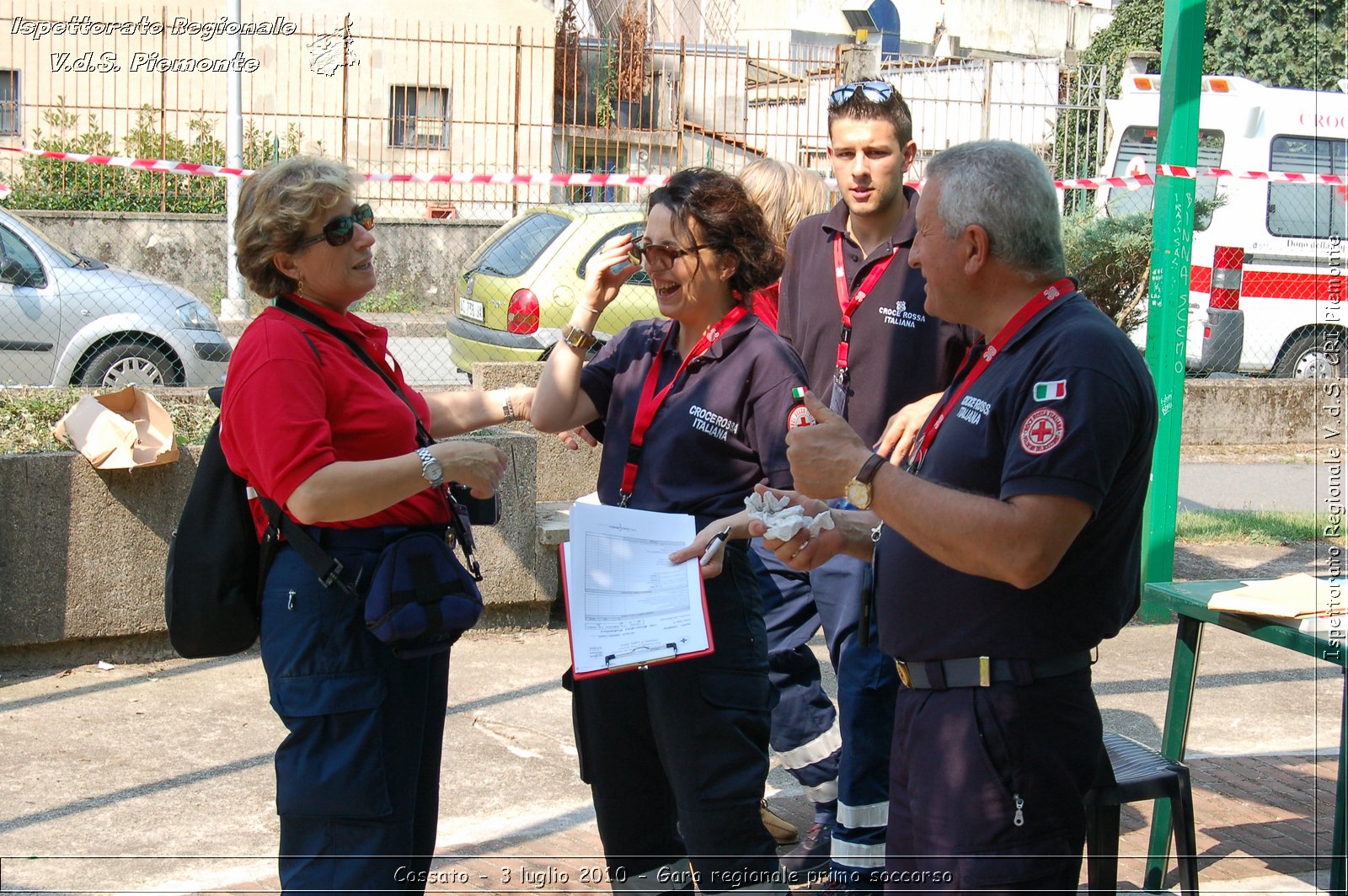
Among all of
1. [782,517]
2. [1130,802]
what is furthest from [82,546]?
[1130,802]

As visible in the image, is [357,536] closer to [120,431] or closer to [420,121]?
[120,431]

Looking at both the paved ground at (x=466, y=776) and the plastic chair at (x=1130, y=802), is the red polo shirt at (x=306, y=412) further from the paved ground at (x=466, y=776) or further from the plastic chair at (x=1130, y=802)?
the plastic chair at (x=1130, y=802)

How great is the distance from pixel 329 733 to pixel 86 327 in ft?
23.7

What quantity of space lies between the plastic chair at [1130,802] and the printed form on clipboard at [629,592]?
1091 millimetres

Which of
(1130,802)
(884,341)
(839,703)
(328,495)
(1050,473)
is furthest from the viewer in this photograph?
(884,341)

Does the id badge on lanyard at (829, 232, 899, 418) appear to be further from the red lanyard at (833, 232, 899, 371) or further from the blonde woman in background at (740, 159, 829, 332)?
the blonde woman in background at (740, 159, 829, 332)

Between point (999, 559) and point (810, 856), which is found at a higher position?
point (999, 559)

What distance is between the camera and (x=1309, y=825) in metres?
4.32

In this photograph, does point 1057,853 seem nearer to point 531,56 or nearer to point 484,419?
point 484,419

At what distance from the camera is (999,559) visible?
7.32 feet

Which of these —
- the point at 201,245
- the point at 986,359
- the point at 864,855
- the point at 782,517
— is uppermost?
the point at 201,245

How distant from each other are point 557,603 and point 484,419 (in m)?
2.99

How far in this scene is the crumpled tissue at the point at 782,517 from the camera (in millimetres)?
2551

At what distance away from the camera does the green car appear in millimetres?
9273
